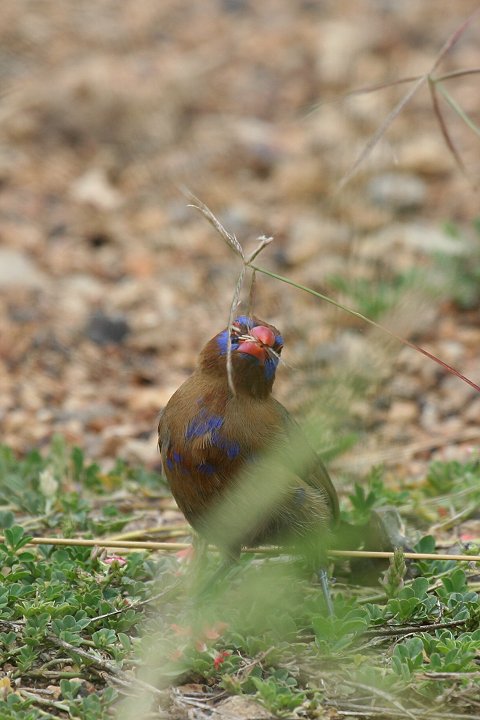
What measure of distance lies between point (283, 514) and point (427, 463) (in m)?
1.30

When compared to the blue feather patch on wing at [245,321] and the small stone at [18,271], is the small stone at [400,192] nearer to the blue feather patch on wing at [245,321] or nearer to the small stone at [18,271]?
the small stone at [18,271]

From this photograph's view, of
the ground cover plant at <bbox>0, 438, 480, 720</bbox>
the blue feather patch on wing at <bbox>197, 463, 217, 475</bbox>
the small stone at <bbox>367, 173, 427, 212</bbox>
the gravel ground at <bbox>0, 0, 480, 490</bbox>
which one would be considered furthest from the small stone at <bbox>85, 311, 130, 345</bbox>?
the blue feather patch on wing at <bbox>197, 463, 217, 475</bbox>

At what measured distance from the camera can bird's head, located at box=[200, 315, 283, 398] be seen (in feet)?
10.3

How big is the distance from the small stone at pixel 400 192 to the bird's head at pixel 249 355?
245cm

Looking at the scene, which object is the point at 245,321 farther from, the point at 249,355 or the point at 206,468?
the point at 206,468

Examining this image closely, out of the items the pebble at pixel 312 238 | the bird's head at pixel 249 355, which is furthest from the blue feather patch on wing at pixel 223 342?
the pebble at pixel 312 238

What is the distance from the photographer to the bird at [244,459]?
3109 mm

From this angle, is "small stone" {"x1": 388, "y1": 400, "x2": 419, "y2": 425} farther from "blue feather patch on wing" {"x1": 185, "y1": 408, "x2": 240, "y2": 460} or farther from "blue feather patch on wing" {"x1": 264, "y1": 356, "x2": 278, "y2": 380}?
"blue feather patch on wing" {"x1": 185, "y1": 408, "x2": 240, "y2": 460}

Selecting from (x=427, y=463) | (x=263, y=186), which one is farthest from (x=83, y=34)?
(x=427, y=463)

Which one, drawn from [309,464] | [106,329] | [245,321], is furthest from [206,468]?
[106,329]

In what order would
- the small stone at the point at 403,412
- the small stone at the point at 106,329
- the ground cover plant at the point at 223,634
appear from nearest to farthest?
the ground cover plant at the point at 223,634
the small stone at the point at 403,412
the small stone at the point at 106,329

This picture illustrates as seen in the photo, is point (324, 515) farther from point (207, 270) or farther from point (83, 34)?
point (83, 34)

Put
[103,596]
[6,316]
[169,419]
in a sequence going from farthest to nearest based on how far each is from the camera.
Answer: [6,316]
[169,419]
[103,596]

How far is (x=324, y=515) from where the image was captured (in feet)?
10.7
